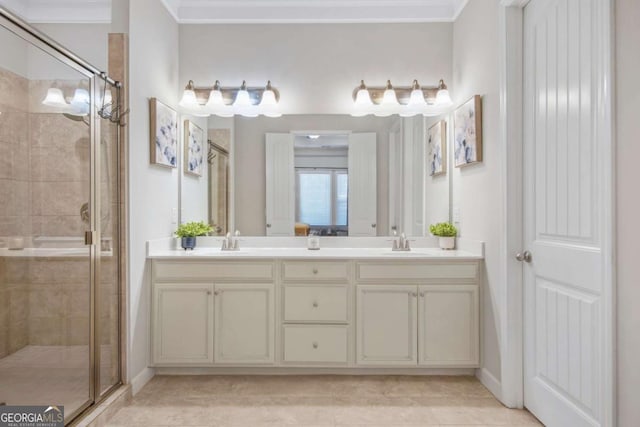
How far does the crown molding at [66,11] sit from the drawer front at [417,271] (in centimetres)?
247

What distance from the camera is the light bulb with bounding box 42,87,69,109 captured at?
2.19 meters

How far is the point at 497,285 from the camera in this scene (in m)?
2.37

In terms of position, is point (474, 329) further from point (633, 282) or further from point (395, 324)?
point (633, 282)

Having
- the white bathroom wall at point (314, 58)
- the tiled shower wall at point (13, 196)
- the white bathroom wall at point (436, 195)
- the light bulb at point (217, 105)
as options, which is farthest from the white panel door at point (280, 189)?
the tiled shower wall at point (13, 196)

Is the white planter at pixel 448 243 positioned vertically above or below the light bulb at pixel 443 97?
below

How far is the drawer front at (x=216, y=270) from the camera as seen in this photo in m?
2.61

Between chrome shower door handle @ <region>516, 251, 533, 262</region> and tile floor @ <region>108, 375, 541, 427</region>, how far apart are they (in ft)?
2.82

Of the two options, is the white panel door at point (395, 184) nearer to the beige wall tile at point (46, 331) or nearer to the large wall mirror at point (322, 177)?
the large wall mirror at point (322, 177)

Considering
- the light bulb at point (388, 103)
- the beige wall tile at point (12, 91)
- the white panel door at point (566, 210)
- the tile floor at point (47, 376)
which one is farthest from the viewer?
the light bulb at point (388, 103)

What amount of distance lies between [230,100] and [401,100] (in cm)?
136

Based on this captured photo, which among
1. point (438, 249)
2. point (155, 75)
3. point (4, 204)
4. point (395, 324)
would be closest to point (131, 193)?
point (4, 204)

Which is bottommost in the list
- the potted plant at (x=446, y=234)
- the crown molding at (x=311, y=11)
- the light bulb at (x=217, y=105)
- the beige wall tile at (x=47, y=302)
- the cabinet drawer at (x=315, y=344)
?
the cabinet drawer at (x=315, y=344)

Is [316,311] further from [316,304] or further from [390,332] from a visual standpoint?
[390,332]

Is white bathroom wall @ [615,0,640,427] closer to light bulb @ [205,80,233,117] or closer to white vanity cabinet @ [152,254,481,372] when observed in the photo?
white vanity cabinet @ [152,254,481,372]
